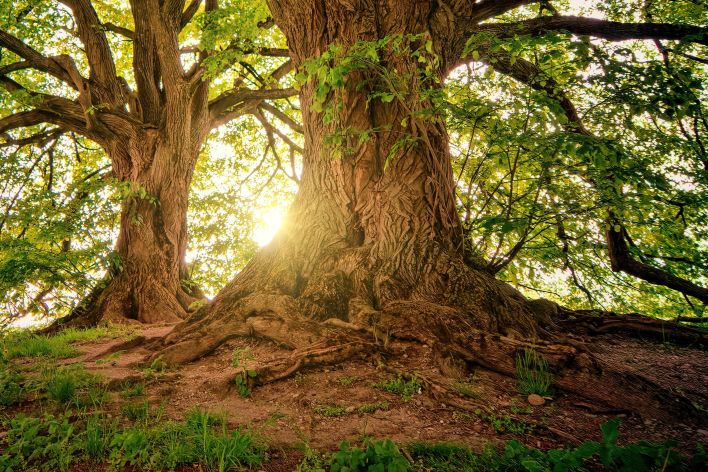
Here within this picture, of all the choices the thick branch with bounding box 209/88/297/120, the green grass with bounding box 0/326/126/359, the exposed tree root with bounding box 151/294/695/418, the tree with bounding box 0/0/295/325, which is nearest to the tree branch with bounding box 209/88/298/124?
the thick branch with bounding box 209/88/297/120

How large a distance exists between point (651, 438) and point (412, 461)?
1.54 m

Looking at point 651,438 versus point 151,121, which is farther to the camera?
point 151,121

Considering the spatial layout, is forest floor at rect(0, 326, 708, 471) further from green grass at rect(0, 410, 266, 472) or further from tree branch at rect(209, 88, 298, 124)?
tree branch at rect(209, 88, 298, 124)

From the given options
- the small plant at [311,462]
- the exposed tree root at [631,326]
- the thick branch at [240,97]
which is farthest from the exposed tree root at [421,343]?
the thick branch at [240,97]

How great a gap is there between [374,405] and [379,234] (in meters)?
1.80

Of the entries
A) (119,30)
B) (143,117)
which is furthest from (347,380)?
(119,30)

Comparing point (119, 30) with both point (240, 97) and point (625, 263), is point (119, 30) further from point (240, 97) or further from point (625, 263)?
point (625, 263)

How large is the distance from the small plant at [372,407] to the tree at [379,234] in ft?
2.04

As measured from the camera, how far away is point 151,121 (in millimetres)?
7133

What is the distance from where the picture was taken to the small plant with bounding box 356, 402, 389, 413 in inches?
91.7

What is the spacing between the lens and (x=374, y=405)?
237 cm

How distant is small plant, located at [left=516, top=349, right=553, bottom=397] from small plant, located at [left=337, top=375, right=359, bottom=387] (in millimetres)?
1210

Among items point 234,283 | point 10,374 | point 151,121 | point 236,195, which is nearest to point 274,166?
point 236,195

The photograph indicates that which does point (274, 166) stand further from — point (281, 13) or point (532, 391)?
point (532, 391)
